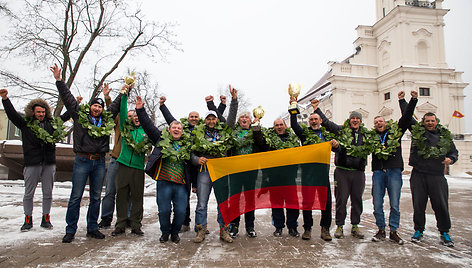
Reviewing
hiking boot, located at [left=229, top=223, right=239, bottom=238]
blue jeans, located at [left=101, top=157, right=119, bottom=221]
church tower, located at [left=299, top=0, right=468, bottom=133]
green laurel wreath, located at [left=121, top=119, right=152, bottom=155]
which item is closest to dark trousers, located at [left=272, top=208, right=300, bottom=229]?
hiking boot, located at [left=229, top=223, right=239, bottom=238]

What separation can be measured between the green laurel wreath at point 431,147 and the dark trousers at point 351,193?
3.59 feet

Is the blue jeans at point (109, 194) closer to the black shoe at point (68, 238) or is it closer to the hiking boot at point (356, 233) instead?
the black shoe at point (68, 238)

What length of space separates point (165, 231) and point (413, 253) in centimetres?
376

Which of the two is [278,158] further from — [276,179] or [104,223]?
[104,223]

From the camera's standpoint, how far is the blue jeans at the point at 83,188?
16.0 ft

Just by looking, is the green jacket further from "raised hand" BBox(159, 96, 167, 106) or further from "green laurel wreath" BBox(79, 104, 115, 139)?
"raised hand" BBox(159, 96, 167, 106)

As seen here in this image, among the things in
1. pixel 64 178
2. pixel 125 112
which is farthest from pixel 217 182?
pixel 64 178

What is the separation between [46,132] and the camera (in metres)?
5.41

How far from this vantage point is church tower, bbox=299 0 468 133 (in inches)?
1374

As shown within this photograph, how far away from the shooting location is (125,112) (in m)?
5.52

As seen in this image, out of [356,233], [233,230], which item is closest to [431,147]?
[356,233]

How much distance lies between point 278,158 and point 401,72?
1378 inches

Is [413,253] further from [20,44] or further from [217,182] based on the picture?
[20,44]

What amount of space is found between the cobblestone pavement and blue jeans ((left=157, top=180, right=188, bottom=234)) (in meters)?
0.27
